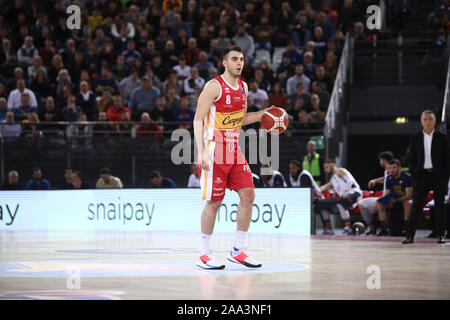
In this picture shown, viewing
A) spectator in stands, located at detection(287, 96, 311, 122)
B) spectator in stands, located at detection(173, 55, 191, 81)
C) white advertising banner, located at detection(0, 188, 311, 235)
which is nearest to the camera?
white advertising banner, located at detection(0, 188, 311, 235)

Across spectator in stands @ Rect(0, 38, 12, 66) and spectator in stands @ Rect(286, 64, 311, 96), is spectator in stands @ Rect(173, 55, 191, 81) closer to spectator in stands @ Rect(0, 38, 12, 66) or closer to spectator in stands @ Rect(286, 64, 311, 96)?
spectator in stands @ Rect(286, 64, 311, 96)

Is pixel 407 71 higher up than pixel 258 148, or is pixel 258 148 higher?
pixel 407 71

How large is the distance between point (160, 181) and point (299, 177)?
3.14 m

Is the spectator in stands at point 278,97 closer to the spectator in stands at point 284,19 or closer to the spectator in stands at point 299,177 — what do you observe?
the spectator in stands at point 299,177

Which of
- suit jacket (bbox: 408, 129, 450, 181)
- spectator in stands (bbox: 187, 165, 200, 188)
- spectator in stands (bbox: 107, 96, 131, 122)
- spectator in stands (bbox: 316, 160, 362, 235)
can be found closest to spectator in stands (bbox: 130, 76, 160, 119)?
spectator in stands (bbox: 107, 96, 131, 122)

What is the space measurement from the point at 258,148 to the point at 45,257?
27.8 ft

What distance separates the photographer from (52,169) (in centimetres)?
1962

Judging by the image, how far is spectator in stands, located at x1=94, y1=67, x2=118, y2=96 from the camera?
878 inches

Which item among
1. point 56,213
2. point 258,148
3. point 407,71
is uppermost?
point 407,71

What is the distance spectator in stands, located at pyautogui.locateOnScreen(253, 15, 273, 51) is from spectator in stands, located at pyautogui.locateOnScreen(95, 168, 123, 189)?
6765mm
